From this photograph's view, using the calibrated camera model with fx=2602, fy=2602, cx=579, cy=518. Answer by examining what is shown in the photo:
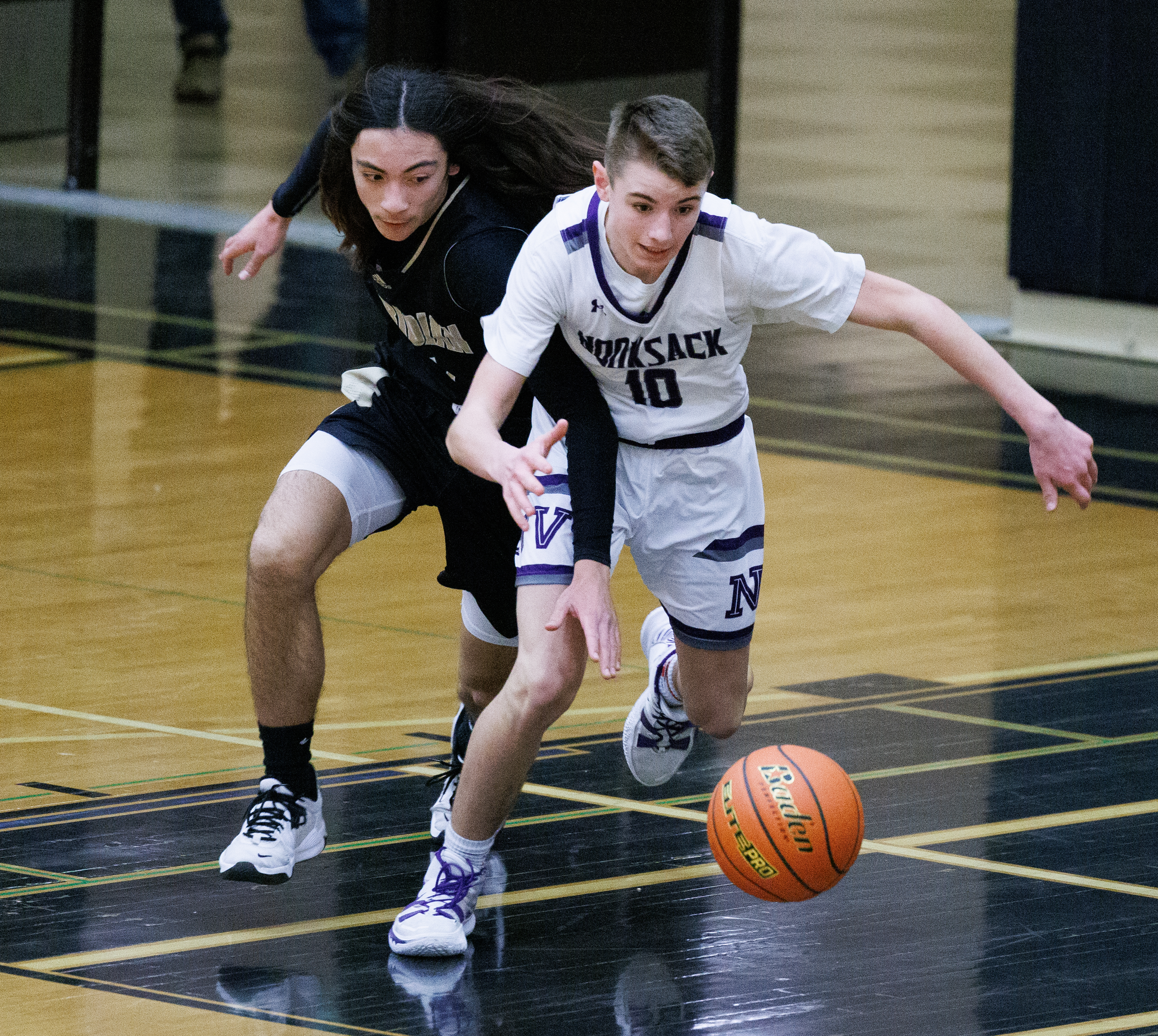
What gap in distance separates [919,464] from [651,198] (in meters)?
5.90

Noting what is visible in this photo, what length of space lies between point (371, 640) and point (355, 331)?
5.69 meters

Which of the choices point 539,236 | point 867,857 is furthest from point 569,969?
point 539,236

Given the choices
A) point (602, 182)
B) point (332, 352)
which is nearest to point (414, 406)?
point (602, 182)

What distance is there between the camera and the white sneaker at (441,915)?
5.21 m

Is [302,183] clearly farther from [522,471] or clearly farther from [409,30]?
[409,30]

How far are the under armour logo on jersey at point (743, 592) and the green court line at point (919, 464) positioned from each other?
4808 millimetres

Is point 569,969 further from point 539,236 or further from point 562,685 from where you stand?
point 539,236

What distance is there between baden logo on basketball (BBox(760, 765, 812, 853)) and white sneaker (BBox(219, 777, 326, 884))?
1013 millimetres

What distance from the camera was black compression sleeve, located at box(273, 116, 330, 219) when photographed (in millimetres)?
6047

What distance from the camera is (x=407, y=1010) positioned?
16.2ft

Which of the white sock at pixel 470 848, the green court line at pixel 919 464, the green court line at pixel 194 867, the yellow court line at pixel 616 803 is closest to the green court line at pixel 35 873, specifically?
the green court line at pixel 194 867

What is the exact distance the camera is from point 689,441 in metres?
5.49

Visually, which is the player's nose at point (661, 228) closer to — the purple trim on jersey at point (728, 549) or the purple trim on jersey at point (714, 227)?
the purple trim on jersey at point (714, 227)

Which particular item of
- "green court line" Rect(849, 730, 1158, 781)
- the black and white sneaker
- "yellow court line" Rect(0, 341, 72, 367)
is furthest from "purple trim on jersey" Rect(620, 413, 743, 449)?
"yellow court line" Rect(0, 341, 72, 367)
